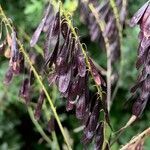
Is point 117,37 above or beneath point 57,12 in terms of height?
beneath

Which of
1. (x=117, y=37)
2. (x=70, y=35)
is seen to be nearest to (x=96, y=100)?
(x=70, y=35)

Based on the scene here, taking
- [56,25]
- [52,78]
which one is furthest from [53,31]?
[52,78]

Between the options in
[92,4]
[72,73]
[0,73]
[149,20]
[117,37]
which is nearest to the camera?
[149,20]

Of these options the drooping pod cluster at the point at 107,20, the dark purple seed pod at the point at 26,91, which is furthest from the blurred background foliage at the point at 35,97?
the dark purple seed pod at the point at 26,91

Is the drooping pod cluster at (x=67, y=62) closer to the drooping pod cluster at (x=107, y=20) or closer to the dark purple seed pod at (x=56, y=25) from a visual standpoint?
the dark purple seed pod at (x=56, y=25)

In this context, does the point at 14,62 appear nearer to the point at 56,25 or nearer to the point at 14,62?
the point at 14,62

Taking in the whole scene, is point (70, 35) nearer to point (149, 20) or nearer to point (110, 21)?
point (149, 20)
